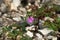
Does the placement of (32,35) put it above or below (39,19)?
below

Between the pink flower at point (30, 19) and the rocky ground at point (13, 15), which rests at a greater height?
the rocky ground at point (13, 15)

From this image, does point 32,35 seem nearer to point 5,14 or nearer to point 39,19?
point 39,19

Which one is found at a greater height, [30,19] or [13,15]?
[13,15]

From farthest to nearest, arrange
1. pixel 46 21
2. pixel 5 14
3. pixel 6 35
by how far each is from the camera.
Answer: pixel 5 14, pixel 46 21, pixel 6 35

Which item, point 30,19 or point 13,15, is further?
point 13,15

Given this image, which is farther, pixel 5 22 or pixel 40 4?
pixel 40 4

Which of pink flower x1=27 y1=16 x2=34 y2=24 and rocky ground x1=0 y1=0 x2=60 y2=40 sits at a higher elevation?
rocky ground x1=0 y1=0 x2=60 y2=40

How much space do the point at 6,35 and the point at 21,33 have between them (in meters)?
0.27

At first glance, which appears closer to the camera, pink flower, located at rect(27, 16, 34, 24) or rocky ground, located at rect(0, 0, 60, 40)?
rocky ground, located at rect(0, 0, 60, 40)

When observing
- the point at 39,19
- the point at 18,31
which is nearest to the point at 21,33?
the point at 18,31

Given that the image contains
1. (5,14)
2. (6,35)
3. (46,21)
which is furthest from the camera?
(5,14)

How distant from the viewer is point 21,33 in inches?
172

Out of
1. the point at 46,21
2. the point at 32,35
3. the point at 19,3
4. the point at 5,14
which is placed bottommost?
the point at 32,35

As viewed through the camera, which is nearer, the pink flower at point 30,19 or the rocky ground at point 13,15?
the rocky ground at point 13,15
